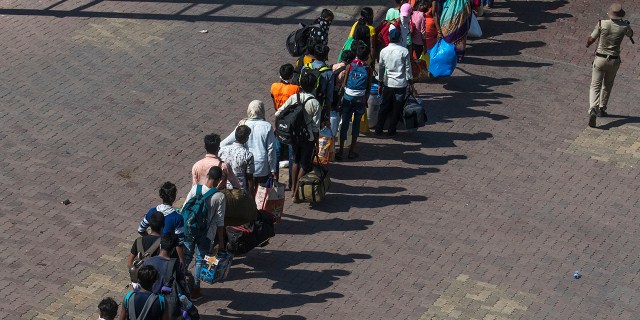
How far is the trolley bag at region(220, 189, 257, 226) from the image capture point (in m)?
13.9

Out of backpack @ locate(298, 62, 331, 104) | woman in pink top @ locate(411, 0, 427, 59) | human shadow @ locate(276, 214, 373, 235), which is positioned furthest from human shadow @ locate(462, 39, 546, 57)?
human shadow @ locate(276, 214, 373, 235)

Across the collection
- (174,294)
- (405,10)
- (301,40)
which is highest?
(405,10)

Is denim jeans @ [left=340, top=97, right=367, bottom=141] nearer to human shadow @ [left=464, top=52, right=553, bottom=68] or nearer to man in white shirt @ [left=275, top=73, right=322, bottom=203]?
man in white shirt @ [left=275, top=73, right=322, bottom=203]

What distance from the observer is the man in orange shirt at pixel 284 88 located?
16078mm

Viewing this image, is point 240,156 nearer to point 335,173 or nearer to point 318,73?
point 318,73

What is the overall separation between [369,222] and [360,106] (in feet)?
6.09

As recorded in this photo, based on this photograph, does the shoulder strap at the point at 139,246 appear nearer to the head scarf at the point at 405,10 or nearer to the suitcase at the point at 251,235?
the suitcase at the point at 251,235

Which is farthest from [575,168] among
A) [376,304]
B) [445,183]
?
[376,304]

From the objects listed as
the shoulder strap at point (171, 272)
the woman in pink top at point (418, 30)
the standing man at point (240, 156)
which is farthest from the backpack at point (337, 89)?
the shoulder strap at point (171, 272)

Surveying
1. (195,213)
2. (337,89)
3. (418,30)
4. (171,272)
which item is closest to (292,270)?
(195,213)

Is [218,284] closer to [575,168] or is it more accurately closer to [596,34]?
[575,168]

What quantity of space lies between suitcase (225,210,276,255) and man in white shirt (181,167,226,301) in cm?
34

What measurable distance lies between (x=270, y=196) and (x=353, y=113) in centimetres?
248

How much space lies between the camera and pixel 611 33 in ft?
61.0
